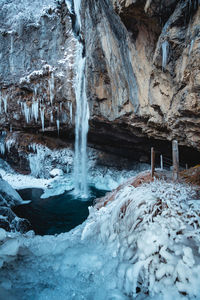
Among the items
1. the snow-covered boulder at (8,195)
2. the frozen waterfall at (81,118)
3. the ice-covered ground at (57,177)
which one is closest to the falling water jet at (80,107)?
the frozen waterfall at (81,118)

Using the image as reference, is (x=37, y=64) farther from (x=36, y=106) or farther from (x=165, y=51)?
(x=165, y=51)

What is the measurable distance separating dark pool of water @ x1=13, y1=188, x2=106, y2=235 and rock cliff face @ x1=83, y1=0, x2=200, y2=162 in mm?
5536

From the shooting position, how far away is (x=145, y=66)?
7039mm

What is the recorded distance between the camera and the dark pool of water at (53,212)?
698 centimetres

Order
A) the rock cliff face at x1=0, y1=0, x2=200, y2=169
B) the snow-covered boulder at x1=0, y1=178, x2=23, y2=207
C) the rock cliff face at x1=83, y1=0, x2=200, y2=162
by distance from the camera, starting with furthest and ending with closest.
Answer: the snow-covered boulder at x1=0, y1=178, x2=23, y2=207 < the rock cliff face at x1=0, y1=0, x2=200, y2=169 < the rock cliff face at x1=83, y1=0, x2=200, y2=162

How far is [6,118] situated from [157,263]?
677 inches

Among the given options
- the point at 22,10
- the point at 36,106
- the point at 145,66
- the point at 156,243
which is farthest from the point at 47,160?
the point at 156,243

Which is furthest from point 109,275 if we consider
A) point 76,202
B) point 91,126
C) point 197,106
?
point 91,126

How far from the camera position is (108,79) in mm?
9445

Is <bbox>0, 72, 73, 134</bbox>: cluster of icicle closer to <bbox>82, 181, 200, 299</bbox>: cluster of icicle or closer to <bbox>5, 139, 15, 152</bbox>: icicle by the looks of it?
<bbox>5, 139, 15, 152</bbox>: icicle

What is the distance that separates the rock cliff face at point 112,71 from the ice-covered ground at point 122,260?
13.8 ft

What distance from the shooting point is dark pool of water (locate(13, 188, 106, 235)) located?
22.9 ft

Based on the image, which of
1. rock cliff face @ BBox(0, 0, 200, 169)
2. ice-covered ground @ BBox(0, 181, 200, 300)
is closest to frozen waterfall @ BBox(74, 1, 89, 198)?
rock cliff face @ BBox(0, 0, 200, 169)

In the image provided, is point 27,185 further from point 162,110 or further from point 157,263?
point 157,263
